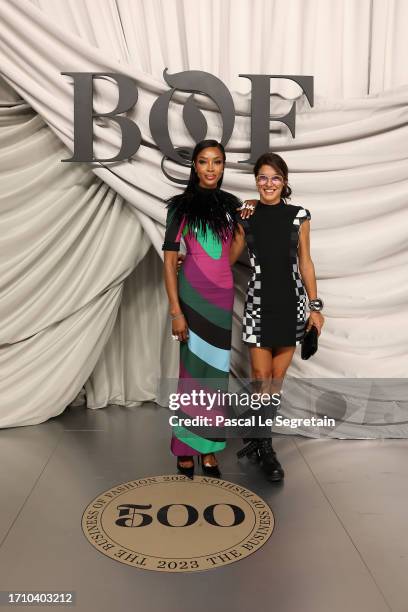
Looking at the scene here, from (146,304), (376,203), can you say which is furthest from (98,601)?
(376,203)

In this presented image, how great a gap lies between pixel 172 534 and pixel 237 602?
1.15 feet

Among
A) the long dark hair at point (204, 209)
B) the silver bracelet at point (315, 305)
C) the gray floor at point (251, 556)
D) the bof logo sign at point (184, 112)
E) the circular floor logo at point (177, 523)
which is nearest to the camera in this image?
the gray floor at point (251, 556)

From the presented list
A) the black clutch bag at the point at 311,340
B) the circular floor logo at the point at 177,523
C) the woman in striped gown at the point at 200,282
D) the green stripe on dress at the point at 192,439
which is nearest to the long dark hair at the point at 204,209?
the woman in striped gown at the point at 200,282

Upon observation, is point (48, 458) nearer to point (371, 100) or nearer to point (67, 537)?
point (67, 537)

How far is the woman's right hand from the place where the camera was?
197 cm

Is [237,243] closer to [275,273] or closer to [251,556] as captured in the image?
[275,273]

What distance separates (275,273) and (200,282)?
298mm

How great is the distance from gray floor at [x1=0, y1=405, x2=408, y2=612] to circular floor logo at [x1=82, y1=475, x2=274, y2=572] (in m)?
0.04

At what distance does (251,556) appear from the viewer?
1.60m

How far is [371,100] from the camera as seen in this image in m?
2.35

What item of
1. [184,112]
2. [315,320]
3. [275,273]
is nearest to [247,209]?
[275,273]

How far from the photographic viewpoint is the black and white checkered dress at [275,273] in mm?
A: 2012

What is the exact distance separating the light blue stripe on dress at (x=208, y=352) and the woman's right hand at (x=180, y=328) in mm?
29

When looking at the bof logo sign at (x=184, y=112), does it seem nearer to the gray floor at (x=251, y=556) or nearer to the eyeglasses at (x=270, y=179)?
the eyeglasses at (x=270, y=179)
